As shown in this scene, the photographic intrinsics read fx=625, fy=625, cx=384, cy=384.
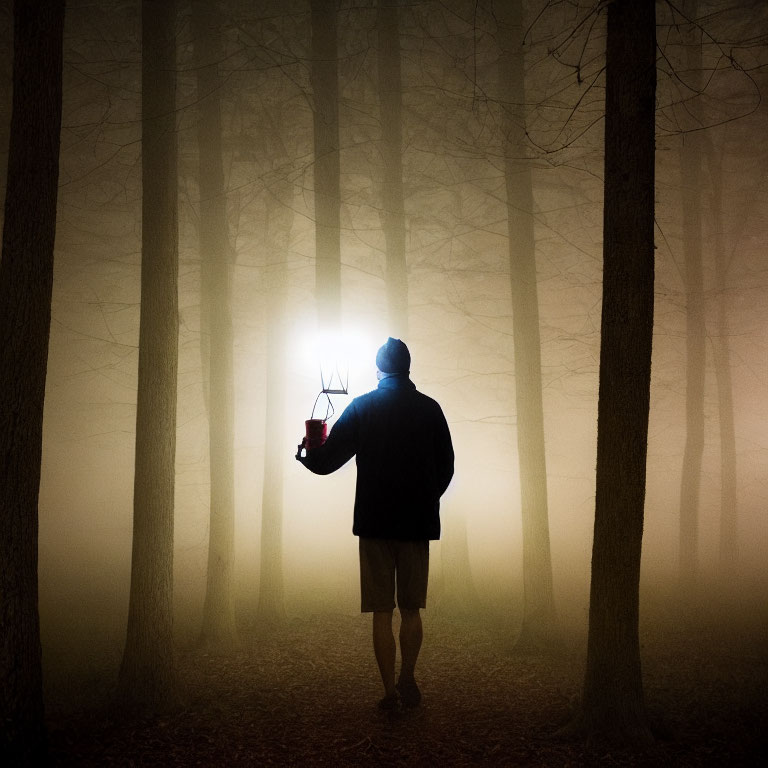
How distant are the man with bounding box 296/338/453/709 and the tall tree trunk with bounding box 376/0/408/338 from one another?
5.31m

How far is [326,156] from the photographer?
Result: 9.12 metres

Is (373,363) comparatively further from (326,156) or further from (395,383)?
(395,383)

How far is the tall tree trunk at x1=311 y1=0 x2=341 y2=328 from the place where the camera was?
30.0 feet

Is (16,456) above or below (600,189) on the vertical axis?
below

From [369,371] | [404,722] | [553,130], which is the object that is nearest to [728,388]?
[553,130]

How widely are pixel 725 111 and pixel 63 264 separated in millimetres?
13454

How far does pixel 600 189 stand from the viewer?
1166 cm

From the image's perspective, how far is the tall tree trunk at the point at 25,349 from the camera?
14.1ft

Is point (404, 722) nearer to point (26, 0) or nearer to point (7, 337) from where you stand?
point (7, 337)

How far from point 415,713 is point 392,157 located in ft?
27.8

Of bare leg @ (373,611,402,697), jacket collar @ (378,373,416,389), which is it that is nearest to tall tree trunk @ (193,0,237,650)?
bare leg @ (373,611,402,697)

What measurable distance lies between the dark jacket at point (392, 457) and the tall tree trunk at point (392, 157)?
5258 millimetres

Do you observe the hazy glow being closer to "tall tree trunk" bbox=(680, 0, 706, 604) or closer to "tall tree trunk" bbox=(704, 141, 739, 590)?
"tall tree trunk" bbox=(680, 0, 706, 604)

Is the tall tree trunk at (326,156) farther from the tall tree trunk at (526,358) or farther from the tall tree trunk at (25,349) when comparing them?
the tall tree trunk at (25,349)
